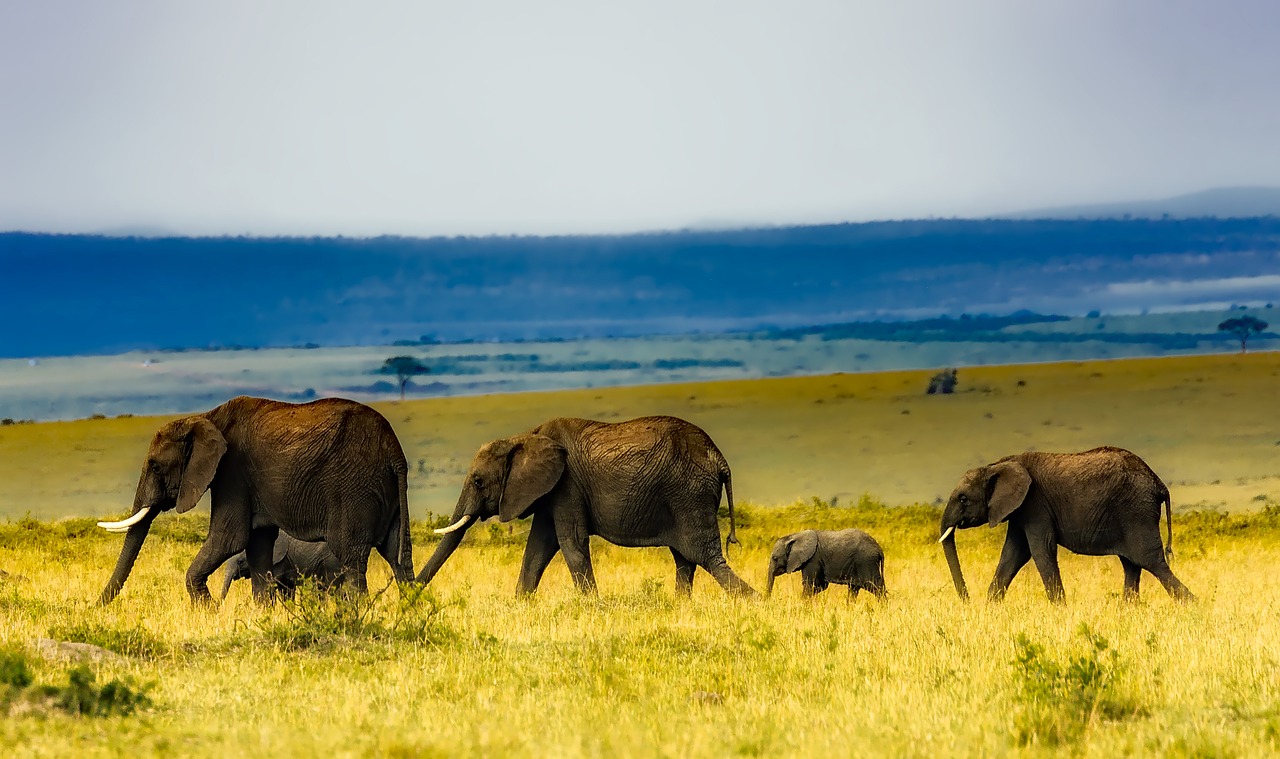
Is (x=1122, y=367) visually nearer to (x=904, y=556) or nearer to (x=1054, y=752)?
(x=904, y=556)

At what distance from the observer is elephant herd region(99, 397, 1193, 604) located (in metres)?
17.5

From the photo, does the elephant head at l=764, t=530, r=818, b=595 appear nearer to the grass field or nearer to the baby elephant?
the baby elephant

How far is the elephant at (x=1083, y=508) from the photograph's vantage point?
20.4 m

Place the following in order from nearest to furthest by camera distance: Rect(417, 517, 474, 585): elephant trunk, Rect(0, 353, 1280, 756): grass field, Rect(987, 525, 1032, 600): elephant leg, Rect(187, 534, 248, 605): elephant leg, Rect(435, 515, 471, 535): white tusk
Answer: Rect(0, 353, 1280, 756): grass field < Rect(187, 534, 248, 605): elephant leg < Rect(417, 517, 474, 585): elephant trunk < Rect(435, 515, 471, 535): white tusk < Rect(987, 525, 1032, 600): elephant leg

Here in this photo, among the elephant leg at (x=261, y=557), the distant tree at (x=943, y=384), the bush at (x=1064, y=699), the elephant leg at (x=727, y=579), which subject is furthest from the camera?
the distant tree at (x=943, y=384)

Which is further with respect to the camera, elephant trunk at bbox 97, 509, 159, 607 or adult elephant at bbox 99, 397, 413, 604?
elephant trunk at bbox 97, 509, 159, 607

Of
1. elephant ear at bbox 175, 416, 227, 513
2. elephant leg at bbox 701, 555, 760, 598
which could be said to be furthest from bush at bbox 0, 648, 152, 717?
elephant leg at bbox 701, 555, 760, 598

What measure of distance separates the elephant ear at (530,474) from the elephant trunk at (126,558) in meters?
4.27

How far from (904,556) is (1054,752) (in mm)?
16935

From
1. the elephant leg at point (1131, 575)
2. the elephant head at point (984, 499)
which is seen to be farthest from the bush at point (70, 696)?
the elephant leg at point (1131, 575)

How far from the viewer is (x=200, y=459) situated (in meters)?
17.5

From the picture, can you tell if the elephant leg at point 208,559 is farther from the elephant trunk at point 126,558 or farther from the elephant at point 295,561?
the elephant at point 295,561

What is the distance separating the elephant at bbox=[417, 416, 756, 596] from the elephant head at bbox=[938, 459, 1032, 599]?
3264mm

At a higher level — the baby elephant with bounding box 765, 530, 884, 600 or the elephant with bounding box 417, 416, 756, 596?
the elephant with bounding box 417, 416, 756, 596
